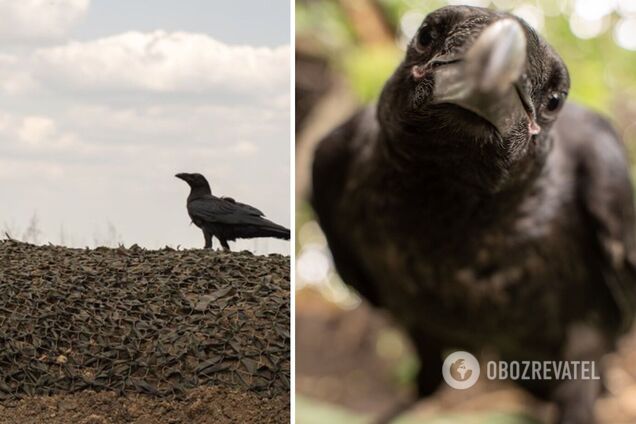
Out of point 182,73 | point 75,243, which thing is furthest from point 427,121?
point 75,243

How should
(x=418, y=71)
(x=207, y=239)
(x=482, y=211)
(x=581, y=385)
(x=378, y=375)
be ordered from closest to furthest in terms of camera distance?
1. (x=418, y=71)
2. (x=482, y=211)
3. (x=581, y=385)
4. (x=378, y=375)
5. (x=207, y=239)

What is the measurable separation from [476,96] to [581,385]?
3.89 feet

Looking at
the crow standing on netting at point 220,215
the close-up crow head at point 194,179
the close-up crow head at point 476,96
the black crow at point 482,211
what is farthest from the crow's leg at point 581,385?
the close-up crow head at point 194,179

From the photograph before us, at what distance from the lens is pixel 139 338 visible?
95.7 inches

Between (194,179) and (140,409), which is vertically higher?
(194,179)

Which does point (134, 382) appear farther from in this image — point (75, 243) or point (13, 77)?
point (13, 77)

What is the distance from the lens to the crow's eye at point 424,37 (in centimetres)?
175

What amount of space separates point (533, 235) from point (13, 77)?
5.20 feet

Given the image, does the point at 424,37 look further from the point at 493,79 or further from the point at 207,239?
the point at 207,239

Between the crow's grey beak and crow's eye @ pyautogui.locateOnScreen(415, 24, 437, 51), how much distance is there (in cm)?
9

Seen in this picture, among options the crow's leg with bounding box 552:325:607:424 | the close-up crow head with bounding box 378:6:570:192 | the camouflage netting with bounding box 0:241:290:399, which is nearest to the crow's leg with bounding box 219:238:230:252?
the camouflage netting with bounding box 0:241:290:399

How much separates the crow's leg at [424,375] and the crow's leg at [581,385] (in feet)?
1.16

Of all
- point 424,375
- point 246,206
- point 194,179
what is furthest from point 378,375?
point 194,179

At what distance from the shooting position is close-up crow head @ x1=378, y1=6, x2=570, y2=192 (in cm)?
155
